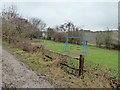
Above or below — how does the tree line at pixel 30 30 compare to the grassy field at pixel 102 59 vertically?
above

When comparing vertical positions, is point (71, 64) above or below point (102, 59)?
above

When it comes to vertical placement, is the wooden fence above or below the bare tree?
below

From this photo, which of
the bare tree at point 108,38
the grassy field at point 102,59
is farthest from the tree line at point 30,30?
the grassy field at point 102,59

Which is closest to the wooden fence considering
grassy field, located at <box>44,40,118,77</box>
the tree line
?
grassy field, located at <box>44,40,118,77</box>

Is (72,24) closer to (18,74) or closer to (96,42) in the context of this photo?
(96,42)

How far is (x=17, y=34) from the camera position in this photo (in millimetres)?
13266

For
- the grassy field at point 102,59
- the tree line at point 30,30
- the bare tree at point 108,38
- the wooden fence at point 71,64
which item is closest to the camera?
the wooden fence at point 71,64

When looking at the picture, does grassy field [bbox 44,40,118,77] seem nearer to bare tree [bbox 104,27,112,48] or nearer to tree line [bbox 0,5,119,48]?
bare tree [bbox 104,27,112,48]

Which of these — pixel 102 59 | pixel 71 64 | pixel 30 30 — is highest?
pixel 30 30

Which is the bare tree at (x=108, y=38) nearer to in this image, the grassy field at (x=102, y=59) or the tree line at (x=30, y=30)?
the tree line at (x=30, y=30)

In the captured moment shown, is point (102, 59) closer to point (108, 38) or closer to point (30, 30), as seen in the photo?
point (108, 38)

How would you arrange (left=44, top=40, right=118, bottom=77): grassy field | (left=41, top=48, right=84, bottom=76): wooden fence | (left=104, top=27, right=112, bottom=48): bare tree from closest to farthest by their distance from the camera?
(left=41, top=48, right=84, bottom=76): wooden fence → (left=44, top=40, right=118, bottom=77): grassy field → (left=104, top=27, right=112, bottom=48): bare tree

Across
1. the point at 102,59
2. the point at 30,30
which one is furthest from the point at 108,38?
the point at 30,30

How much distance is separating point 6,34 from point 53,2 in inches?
286
